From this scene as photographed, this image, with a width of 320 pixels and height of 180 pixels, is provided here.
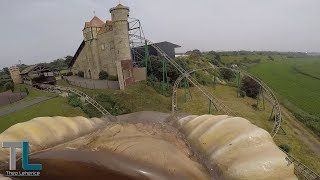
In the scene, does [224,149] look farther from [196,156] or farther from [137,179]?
[137,179]

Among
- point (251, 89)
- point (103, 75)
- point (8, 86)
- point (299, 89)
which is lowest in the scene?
point (299, 89)

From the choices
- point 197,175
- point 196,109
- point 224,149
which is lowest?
point 196,109

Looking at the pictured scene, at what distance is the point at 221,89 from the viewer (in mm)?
55812

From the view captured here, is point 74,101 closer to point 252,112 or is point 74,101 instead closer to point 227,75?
point 252,112

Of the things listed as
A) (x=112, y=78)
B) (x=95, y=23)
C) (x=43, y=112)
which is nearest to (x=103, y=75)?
(x=112, y=78)

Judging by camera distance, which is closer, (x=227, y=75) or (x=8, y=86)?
(x=8, y=86)

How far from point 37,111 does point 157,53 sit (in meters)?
25.0

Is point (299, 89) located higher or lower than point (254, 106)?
lower

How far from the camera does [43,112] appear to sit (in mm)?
31562

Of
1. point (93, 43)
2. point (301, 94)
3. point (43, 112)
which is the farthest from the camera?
point (301, 94)

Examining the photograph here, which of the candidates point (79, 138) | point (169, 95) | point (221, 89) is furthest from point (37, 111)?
point (221, 89)

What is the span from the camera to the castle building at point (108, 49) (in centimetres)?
4244

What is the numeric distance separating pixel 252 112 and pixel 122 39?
21792 mm

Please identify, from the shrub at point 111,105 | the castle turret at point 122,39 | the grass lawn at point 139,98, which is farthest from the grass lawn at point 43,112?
the castle turret at point 122,39
